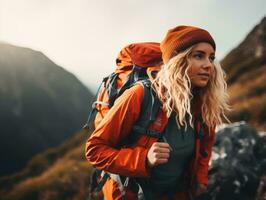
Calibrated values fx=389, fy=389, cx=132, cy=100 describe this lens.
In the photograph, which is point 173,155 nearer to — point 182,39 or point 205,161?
point 205,161

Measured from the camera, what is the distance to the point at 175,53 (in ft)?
10.5

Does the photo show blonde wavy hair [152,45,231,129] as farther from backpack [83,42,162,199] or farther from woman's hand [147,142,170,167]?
woman's hand [147,142,170,167]

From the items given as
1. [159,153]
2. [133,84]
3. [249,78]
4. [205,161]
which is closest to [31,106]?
[249,78]

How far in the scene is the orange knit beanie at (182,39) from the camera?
3.17 metres

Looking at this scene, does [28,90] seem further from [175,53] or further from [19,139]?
[175,53]

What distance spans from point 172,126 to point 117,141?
17.5 inches

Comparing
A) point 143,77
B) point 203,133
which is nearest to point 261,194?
point 203,133

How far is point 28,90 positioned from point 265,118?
5461 centimetres

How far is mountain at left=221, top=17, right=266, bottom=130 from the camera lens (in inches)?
446

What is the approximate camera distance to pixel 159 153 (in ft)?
9.00

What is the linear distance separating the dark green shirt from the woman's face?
37 centimetres

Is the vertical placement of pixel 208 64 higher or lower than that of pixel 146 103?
higher

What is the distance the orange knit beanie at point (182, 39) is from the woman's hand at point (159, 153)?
30.7 inches

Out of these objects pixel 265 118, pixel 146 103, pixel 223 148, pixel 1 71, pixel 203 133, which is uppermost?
pixel 146 103
